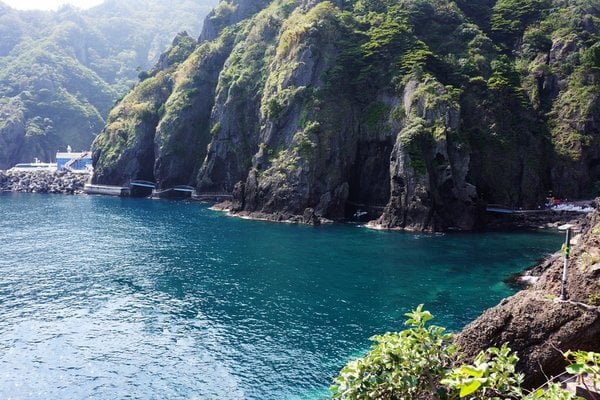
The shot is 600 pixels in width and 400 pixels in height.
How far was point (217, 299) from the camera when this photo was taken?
1879 inches

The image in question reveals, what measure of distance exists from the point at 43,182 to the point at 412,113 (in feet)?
409

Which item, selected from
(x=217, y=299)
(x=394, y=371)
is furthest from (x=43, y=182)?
(x=394, y=371)

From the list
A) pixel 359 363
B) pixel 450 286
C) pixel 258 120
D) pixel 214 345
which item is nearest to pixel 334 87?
pixel 258 120

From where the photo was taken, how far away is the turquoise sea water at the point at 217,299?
32531mm

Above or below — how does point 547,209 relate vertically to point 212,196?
above

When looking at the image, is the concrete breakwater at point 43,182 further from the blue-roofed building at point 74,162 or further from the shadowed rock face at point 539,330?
the shadowed rock face at point 539,330

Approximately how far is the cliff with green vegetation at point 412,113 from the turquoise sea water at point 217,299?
12975 mm

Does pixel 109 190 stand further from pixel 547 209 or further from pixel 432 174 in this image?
pixel 547 209

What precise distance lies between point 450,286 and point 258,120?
269ft

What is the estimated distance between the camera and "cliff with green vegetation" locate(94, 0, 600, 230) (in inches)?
3546

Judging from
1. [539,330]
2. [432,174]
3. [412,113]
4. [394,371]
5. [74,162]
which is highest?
[412,113]

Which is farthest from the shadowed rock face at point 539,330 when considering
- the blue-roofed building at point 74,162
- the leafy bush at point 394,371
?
the blue-roofed building at point 74,162

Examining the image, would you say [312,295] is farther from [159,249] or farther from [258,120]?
[258,120]

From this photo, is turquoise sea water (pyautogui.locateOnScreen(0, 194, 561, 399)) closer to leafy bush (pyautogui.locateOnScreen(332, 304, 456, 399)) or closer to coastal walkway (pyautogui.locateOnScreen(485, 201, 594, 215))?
coastal walkway (pyautogui.locateOnScreen(485, 201, 594, 215))
